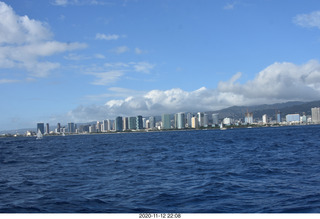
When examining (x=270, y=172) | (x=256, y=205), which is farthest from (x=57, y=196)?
(x=270, y=172)

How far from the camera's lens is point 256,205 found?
13641mm

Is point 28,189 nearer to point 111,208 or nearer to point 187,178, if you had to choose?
point 111,208

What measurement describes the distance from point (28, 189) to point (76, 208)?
6.74 meters

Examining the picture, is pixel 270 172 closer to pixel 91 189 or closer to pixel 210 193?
pixel 210 193

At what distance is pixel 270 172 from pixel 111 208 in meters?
13.1

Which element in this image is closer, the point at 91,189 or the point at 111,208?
the point at 111,208

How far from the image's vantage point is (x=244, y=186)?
17.9 metres

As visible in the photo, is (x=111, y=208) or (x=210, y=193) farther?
(x=210, y=193)
